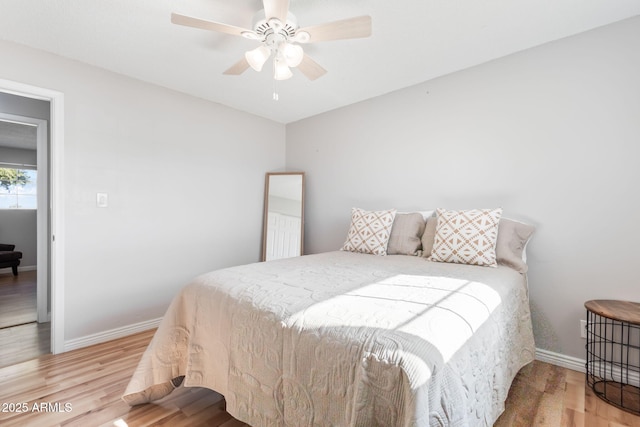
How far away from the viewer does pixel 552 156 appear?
209cm

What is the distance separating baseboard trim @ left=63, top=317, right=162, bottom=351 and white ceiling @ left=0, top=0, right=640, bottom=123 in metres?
2.26

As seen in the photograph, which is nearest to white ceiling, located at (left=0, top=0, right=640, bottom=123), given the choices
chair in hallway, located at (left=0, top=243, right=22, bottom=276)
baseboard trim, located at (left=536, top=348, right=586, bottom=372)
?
baseboard trim, located at (left=536, top=348, right=586, bottom=372)

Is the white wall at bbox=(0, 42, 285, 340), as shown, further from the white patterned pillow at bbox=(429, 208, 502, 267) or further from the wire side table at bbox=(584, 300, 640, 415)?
the wire side table at bbox=(584, 300, 640, 415)

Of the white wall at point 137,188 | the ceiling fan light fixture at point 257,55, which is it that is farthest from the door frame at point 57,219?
the ceiling fan light fixture at point 257,55

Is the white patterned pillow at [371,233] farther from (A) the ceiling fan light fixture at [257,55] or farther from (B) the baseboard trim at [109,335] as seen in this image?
(B) the baseboard trim at [109,335]

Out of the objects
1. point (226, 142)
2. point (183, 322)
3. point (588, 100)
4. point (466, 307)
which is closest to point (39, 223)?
point (226, 142)

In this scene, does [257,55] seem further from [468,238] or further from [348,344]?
[468,238]

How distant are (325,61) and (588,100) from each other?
→ 6.09ft

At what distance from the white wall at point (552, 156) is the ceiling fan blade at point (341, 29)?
1409 mm

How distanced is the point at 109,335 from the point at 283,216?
2068 mm

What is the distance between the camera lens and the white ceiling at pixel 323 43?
5.67 ft

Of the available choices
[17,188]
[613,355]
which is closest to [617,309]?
[613,355]

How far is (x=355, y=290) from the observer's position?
138cm

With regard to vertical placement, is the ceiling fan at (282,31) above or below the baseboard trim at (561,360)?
above
